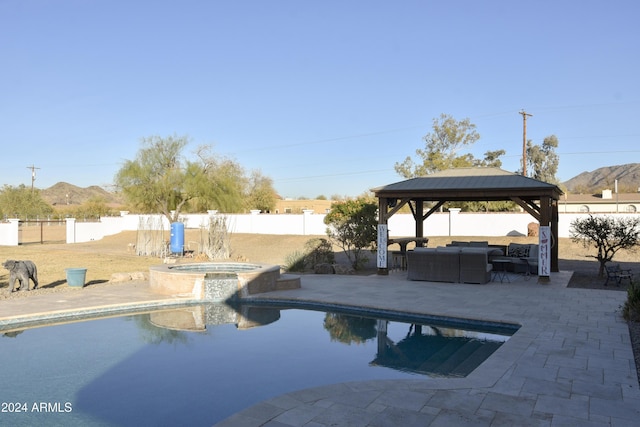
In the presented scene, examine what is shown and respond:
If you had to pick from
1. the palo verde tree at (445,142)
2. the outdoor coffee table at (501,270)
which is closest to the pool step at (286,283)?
the outdoor coffee table at (501,270)

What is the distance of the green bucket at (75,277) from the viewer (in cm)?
1114

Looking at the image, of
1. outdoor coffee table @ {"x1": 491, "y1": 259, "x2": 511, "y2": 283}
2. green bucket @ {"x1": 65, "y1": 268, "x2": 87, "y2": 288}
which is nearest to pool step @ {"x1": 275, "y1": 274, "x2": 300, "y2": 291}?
green bucket @ {"x1": 65, "y1": 268, "x2": 87, "y2": 288}

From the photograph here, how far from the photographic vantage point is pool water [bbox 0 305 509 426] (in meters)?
4.73

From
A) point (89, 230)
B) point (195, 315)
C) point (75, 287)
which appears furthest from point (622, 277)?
point (89, 230)

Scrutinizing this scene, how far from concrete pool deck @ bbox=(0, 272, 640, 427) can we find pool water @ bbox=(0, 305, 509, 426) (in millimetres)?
647

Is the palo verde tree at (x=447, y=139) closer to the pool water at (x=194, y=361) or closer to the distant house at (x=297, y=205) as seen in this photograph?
the distant house at (x=297, y=205)

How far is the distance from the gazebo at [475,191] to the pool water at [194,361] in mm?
4987

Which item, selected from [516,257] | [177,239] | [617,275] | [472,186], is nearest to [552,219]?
[516,257]

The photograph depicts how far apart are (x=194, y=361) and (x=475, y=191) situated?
838 cm

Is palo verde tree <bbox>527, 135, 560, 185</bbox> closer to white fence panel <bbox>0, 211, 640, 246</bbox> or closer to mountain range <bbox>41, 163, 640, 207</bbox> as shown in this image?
white fence panel <bbox>0, 211, 640, 246</bbox>

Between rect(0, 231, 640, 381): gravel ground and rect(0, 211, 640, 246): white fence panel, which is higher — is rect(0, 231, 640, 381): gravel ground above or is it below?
below

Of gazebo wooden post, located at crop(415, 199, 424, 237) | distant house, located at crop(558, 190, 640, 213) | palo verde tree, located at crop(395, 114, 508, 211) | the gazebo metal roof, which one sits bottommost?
gazebo wooden post, located at crop(415, 199, 424, 237)

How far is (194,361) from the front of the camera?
6.30 metres

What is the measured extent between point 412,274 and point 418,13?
9741mm
